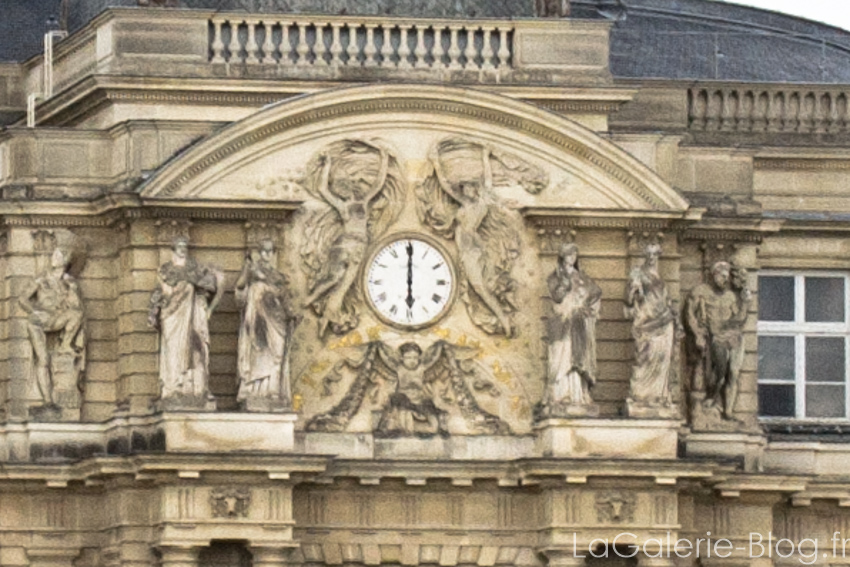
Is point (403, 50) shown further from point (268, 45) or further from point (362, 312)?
point (362, 312)

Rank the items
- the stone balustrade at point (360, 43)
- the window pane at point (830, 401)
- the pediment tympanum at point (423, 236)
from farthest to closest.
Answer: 1. the window pane at point (830, 401)
2. the stone balustrade at point (360, 43)
3. the pediment tympanum at point (423, 236)

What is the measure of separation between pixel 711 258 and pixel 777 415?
2315 millimetres

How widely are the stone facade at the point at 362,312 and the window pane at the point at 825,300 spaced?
74.1 inches

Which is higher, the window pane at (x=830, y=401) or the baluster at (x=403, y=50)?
the baluster at (x=403, y=50)

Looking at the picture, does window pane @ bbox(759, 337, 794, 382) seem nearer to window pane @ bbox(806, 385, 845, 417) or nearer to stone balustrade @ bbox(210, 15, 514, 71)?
window pane @ bbox(806, 385, 845, 417)

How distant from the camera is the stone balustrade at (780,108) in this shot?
52562mm

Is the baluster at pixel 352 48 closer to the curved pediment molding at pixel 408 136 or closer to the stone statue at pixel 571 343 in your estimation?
the curved pediment molding at pixel 408 136

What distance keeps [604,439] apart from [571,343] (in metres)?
1.09

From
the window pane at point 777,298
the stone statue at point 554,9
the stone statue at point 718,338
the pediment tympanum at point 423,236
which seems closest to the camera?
the pediment tympanum at point 423,236

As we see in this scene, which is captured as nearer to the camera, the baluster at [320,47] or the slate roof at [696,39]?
the baluster at [320,47]

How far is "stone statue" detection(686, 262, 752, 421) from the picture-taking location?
164 feet

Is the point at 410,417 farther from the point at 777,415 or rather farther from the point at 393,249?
the point at 777,415

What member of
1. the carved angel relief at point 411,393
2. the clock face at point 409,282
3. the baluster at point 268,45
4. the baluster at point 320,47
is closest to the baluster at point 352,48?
the baluster at point 320,47

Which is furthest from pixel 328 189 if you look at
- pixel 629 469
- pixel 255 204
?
pixel 629 469
